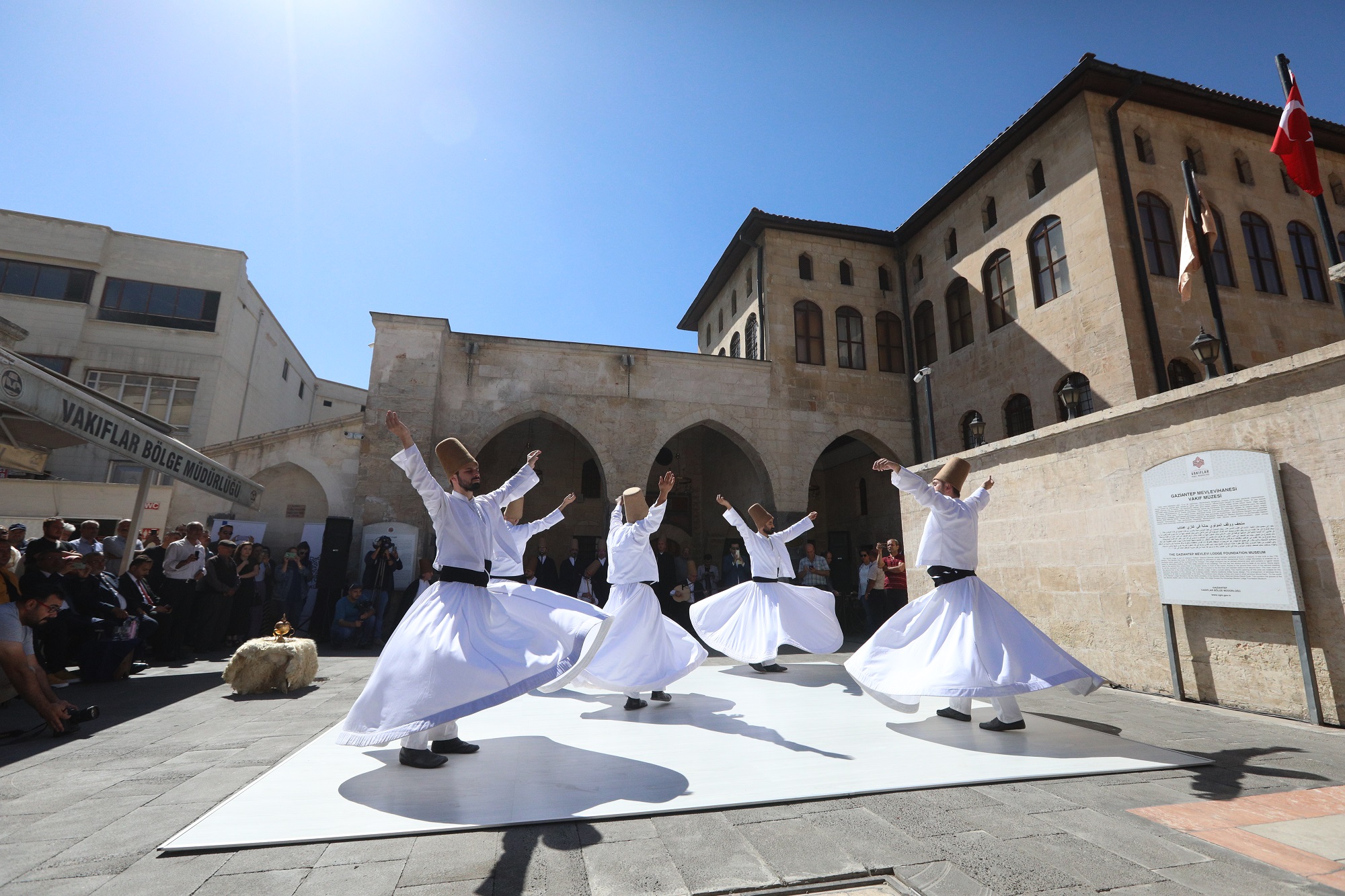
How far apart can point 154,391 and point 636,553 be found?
21.5 m

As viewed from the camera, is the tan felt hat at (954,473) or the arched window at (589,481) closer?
the tan felt hat at (954,473)

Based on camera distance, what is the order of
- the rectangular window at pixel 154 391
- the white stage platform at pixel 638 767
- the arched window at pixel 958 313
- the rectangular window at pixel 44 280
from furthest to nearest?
1. the rectangular window at pixel 44 280
2. the rectangular window at pixel 154 391
3. the arched window at pixel 958 313
4. the white stage platform at pixel 638 767

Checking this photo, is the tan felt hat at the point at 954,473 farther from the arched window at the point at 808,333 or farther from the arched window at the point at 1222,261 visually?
the arched window at the point at 1222,261

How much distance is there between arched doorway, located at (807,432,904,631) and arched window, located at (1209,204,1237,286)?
762 cm

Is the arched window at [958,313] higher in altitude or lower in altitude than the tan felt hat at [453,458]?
higher

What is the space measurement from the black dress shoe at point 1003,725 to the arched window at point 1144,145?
46.8 feet

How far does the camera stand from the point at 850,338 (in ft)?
58.0

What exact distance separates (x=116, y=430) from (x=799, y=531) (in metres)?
7.24

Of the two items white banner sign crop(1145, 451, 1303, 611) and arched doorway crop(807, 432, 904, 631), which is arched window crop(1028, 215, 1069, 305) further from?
white banner sign crop(1145, 451, 1303, 611)

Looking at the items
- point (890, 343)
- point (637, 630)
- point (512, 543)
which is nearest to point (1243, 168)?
point (890, 343)

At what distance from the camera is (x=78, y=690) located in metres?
6.25

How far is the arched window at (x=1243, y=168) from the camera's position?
564 inches

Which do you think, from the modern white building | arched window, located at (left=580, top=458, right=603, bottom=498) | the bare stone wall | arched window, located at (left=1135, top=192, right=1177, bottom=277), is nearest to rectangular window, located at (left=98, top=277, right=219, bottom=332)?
the modern white building

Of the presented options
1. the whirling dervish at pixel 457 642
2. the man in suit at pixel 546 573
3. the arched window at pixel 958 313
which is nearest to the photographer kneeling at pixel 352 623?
the man in suit at pixel 546 573
